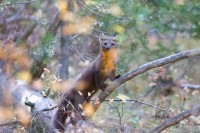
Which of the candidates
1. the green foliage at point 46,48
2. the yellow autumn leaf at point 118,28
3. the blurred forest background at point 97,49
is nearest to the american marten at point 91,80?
the blurred forest background at point 97,49

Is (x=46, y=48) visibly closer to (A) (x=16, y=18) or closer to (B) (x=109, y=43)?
(B) (x=109, y=43)

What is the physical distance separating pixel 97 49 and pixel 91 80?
10.4ft

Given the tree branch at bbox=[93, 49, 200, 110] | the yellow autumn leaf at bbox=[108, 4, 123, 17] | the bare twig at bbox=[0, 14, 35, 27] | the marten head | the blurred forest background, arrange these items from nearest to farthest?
the tree branch at bbox=[93, 49, 200, 110] → the marten head → the blurred forest background → the yellow autumn leaf at bbox=[108, 4, 123, 17] → the bare twig at bbox=[0, 14, 35, 27]

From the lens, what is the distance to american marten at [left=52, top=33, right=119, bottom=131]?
6.78 m

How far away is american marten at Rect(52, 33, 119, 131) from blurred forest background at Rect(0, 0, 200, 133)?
0.19 m

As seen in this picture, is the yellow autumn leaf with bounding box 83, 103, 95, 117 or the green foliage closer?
the yellow autumn leaf with bounding box 83, 103, 95, 117

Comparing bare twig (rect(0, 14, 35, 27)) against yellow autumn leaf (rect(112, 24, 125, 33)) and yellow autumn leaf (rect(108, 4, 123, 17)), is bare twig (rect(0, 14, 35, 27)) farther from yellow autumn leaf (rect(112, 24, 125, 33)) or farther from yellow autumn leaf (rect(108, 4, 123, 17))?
yellow autumn leaf (rect(112, 24, 125, 33))

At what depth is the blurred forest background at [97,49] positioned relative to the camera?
736 centimetres

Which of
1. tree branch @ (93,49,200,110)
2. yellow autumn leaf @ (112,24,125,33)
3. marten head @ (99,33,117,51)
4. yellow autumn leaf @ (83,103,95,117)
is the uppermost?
yellow autumn leaf @ (112,24,125,33)

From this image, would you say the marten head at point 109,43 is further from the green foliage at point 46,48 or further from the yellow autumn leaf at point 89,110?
the yellow autumn leaf at point 89,110

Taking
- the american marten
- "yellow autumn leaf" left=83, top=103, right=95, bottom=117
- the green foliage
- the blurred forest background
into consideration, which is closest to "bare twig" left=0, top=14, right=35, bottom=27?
the blurred forest background

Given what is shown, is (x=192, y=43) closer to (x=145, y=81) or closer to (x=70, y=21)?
(x=145, y=81)

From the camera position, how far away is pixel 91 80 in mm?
7125

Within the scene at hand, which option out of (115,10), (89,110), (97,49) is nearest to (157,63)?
(89,110)
